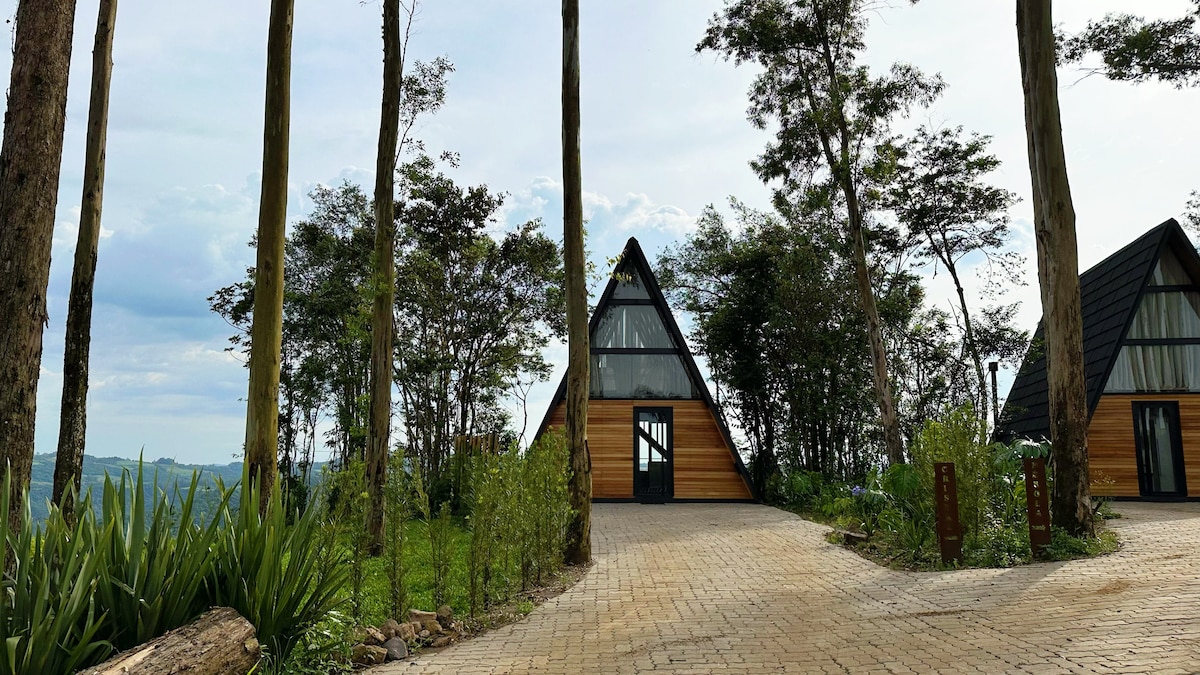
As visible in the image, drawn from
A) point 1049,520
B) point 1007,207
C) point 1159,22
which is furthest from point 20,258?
point 1007,207

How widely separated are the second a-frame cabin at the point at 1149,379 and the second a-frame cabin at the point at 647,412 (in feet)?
19.6

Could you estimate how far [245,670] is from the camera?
11.0 ft

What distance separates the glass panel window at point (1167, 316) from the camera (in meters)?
14.2

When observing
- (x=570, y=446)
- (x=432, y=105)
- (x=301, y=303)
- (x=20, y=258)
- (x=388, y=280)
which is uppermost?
(x=432, y=105)

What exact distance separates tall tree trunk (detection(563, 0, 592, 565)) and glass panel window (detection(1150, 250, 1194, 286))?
475 inches

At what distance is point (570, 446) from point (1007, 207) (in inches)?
511

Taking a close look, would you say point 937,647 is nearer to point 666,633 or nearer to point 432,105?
point 666,633

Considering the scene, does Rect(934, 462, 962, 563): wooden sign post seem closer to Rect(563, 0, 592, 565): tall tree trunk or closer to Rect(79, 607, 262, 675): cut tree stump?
Rect(563, 0, 592, 565): tall tree trunk

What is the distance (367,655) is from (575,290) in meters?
4.50

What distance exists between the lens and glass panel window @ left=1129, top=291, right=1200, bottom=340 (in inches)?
560

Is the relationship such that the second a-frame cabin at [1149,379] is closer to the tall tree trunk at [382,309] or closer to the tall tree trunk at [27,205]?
the tall tree trunk at [382,309]

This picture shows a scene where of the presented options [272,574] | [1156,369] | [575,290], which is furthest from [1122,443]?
[272,574]

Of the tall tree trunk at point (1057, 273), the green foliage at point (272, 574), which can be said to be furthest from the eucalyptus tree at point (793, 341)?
the green foliage at point (272, 574)

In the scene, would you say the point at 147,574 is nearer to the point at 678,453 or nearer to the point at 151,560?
the point at 151,560
